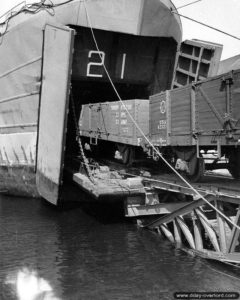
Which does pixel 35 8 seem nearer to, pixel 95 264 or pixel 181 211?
pixel 181 211

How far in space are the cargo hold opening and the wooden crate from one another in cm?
146

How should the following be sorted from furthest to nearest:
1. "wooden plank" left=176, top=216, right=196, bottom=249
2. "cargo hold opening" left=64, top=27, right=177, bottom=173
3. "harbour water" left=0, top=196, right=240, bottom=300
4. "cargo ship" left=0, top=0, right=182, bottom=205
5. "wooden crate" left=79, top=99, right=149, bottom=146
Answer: "cargo hold opening" left=64, top=27, right=177, bottom=173 → "cargo ship" left=0, top=0, right=182, bottom=205 → "wooden crate" left=79, top=99, right=149, bottom=146 → "wooden plank" left=176, top=216, right=196, bottom=249 → "harbour water" left=0, top=196, right=240, bottom=300

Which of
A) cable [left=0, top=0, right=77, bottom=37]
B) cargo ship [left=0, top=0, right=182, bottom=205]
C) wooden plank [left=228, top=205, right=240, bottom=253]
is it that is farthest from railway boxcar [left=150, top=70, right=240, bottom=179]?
cable [left=0, top=0, right=77, bottom=37]

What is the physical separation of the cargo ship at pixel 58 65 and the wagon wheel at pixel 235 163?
6.19m

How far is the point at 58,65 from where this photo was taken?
13.7 meters

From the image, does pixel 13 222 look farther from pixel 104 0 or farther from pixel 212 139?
pixel 104 0

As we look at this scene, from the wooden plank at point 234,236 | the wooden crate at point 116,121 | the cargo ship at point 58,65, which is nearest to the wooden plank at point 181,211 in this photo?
the wooden plank at point 234,236

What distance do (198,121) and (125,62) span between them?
26.4 feet

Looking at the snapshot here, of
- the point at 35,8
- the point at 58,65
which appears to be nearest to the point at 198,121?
the point at 58,65

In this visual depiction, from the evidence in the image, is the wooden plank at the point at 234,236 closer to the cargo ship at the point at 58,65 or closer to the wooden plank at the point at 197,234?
the wooden plank at the point at 197,234

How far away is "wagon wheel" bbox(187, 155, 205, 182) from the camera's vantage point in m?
9.84

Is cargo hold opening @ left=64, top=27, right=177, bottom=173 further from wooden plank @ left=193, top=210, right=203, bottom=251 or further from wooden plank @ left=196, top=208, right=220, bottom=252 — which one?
wooden plank @ left=196, top=208, right=220, bottom=252

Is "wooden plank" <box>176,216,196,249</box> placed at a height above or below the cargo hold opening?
below

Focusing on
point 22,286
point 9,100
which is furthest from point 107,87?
point 22,286
